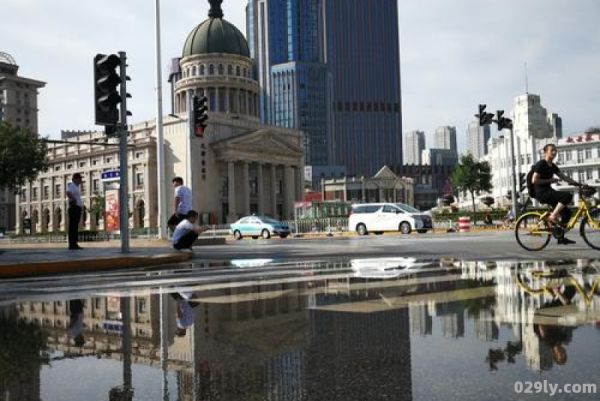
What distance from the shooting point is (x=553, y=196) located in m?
9.43

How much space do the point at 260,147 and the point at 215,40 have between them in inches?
730

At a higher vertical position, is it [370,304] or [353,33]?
[353,33]

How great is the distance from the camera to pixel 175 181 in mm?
12492

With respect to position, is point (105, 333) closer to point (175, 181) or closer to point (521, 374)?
point (521, 374)

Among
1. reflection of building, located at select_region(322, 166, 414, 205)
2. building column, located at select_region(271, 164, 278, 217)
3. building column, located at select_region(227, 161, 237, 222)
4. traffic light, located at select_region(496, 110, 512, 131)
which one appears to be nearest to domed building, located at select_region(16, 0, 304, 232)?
building column, located at select_region(271, 164, 278, 217)

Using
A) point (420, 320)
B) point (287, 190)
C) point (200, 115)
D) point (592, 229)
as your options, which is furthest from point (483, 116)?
point (287, 190)

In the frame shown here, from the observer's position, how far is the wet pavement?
2.73m

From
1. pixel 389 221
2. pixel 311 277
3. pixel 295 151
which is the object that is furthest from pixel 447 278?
pixel 295 151

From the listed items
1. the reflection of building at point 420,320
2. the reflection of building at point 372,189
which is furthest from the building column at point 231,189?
the reflection of building at point 420,320

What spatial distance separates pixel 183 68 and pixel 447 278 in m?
89.0

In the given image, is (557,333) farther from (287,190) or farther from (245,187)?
(287,190)

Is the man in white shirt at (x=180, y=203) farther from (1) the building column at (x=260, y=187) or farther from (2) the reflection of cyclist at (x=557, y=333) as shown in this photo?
(1) the building column at (x=260, y=187)

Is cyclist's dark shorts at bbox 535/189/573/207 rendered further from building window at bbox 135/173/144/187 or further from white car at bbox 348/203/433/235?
building window at bbox 135/173/144/187

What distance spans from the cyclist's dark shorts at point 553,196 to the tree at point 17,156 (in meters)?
40.6
